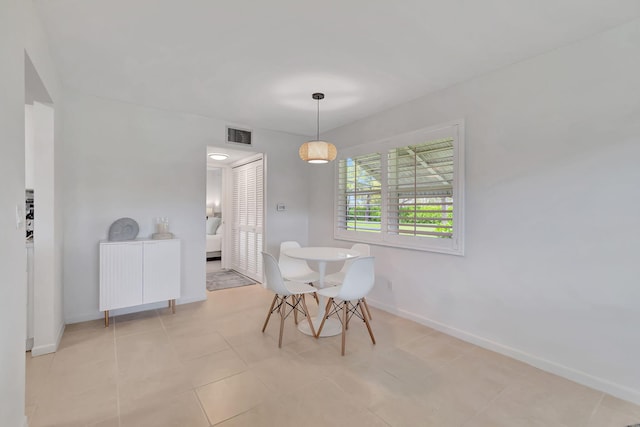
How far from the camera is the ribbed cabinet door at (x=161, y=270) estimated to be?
3.40m

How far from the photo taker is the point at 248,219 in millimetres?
5359

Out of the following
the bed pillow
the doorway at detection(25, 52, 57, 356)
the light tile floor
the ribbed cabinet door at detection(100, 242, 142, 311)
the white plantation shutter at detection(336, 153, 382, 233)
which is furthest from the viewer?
the bed pillow

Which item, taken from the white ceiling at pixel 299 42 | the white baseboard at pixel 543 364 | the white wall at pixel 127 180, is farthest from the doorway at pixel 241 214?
the white baseboard at pixel 543 364

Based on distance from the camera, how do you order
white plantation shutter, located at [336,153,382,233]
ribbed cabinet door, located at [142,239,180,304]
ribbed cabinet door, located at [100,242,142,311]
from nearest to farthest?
ribbed cabinet door, located at [100,242,142,311], ribbed cabinet door, located at [142,239,180,304], white plantation shutter, located at [336,153,382,233]

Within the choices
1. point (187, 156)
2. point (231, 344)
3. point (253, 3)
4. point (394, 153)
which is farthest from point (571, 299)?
point (187, 156)

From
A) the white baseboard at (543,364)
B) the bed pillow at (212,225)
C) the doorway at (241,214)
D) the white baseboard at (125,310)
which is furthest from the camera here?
the bed pillow at (212,225)

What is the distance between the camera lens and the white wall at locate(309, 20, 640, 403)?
2.04 metres

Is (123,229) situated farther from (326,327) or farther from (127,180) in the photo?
(326,327)

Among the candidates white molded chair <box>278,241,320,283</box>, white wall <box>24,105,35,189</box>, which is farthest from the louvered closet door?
white wall <box>24,105,35,189</box>

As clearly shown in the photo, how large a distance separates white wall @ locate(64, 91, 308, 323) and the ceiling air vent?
0.36 ft

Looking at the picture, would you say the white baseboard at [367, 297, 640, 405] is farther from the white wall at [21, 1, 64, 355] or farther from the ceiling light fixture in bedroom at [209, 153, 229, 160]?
the ceiling light fixture in bedroom at [209, 153, 229, 160]

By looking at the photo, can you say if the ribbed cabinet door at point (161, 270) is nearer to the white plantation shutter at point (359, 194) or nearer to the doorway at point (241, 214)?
the doorway at point (241, 214)

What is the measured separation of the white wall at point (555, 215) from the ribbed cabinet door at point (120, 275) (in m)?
3.25

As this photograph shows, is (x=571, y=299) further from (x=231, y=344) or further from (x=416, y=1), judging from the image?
(x=231, y=344)
